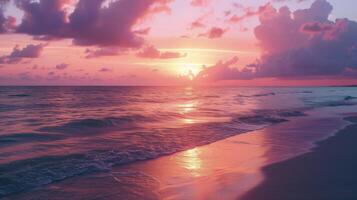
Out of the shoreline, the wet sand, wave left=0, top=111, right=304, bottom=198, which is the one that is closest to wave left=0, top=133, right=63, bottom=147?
wave left=0, top=111, right=304, bottom=198

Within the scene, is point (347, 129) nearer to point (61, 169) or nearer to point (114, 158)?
point (114, 158)

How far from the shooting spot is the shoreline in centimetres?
810

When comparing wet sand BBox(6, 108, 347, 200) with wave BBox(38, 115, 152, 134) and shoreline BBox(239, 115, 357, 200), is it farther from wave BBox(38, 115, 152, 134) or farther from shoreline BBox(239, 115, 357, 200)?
wave BBox(38, 115, 152, 134)

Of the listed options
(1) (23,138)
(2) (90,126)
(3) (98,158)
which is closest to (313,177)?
(3) (98,158)

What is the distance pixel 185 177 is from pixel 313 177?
3.17 m

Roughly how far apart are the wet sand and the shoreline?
12.1 inches

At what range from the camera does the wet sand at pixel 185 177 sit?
8.51 metres

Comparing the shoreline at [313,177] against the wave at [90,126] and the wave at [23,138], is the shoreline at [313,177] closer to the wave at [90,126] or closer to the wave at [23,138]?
the wave at [23,138]

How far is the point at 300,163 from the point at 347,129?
10.8 metres

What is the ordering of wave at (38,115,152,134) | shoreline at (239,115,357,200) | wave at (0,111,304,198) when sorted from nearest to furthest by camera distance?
shoreline at (239,115,357,200)
wave at (0,111,304,198)
wave at (38,115,152,134)

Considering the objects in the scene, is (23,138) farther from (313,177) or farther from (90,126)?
(313,177)

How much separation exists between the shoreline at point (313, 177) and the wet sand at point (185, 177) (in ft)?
1.01

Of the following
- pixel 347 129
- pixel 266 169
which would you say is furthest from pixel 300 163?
pixel 347 129

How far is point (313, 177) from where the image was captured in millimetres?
9609
